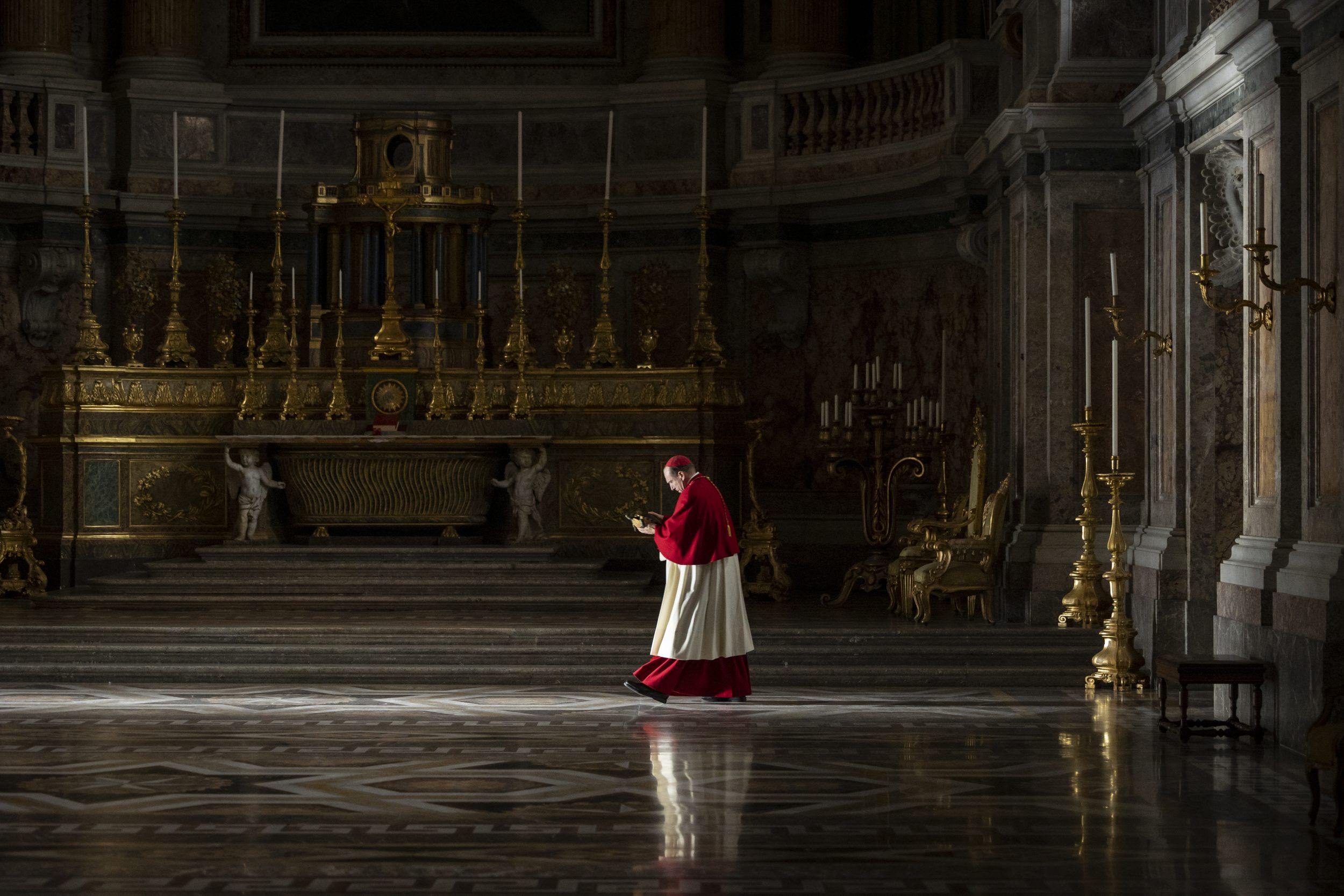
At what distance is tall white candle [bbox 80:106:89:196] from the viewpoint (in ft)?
52.2

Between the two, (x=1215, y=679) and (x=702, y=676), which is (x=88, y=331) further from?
(x=1215, y=679)

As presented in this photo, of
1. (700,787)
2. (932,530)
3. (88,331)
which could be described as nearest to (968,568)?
(932,530)

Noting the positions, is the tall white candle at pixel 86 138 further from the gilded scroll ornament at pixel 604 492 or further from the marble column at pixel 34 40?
the gilded scroll ornament at pixel 604 492

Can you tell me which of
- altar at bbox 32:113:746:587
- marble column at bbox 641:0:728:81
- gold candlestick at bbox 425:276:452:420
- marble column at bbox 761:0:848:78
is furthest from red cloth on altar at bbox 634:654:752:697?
marble column at bbox 641:0:728:81

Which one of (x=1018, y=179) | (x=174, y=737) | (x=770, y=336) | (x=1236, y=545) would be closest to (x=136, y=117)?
(x=770, y=336)

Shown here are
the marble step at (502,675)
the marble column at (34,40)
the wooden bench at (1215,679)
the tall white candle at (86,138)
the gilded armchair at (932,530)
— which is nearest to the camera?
the wooden bench at (1215,679)

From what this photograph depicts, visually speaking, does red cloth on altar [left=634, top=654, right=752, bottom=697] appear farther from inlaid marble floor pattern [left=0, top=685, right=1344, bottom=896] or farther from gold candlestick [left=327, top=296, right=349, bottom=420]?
gold candlestick [left=327, top=296, right=349, bottom=420]

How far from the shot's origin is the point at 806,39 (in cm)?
1877

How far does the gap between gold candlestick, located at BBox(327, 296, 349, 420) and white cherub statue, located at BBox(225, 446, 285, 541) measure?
0.68 metres

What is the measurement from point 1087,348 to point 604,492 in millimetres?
5051

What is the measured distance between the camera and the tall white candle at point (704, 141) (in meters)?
16.2

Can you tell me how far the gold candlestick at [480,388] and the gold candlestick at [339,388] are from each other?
99cm

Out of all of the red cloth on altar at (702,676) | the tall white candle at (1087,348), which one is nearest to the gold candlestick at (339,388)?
the red cloth on altar at (702,676)

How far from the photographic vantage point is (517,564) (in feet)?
49.8
